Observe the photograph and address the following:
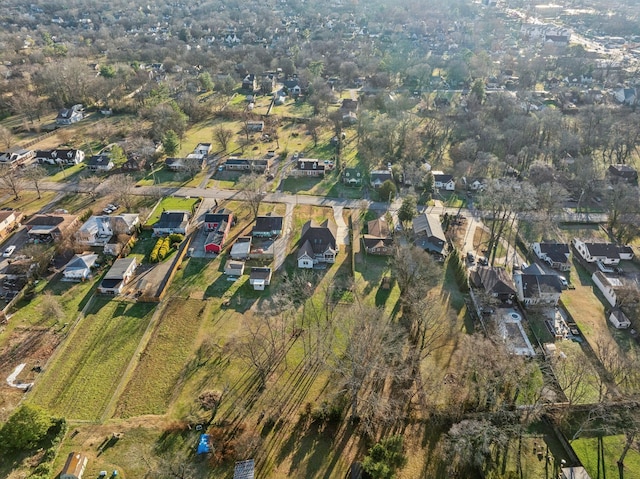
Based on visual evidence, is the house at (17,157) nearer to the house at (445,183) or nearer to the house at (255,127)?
the house at (255,127)

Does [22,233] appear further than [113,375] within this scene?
Yes

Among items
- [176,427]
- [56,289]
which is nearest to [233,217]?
[56,289]

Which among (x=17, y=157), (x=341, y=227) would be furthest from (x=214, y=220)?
(x=17, y=157)

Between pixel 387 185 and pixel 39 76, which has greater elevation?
pixel 39 76

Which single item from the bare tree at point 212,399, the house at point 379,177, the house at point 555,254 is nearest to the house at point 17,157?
the house at point 379,177

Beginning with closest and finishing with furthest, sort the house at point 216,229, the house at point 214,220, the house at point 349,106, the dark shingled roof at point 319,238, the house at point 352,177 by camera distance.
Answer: the dark shingled roof at point 319,238
the house at point 216,229
the house at point 214,220
the house at point 352,177
the house at point 349,106

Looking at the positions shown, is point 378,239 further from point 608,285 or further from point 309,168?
point 608,285

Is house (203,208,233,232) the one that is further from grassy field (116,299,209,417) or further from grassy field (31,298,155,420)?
grassy field (31,298,155,420)

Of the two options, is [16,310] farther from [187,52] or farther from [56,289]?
[187,52]
